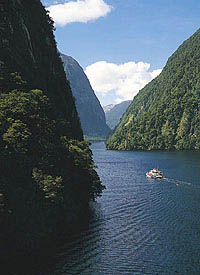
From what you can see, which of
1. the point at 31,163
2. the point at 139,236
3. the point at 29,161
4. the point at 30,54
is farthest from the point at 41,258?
the point at 30,54

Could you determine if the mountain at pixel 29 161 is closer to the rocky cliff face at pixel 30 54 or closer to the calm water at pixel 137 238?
the rocky cliff face at pixel 30 54

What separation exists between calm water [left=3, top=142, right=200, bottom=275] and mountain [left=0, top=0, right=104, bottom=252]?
5.24 m

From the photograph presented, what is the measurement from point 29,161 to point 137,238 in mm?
24224

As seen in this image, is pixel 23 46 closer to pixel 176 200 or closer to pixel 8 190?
pixel 8 190

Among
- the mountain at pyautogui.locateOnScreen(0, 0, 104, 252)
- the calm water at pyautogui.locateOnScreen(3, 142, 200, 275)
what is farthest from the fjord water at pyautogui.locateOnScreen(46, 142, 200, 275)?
the mountain at pyautogui.locateOnScreen(0, 0, 104, 252)

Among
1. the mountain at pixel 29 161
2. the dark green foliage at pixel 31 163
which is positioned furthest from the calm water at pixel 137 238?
the dark green foliage at pixel 31 163

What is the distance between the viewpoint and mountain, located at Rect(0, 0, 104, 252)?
138ft

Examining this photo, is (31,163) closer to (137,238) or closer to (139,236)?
(137,238)

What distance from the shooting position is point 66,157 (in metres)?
58.5

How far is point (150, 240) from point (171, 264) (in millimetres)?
8905

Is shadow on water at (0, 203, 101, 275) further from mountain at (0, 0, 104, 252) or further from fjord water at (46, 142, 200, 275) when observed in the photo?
mountain at (0, 0, 104, 252)

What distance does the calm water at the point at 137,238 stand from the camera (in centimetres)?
4122

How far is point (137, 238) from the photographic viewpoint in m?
51.8

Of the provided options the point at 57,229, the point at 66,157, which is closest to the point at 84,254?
the point at 57,229
